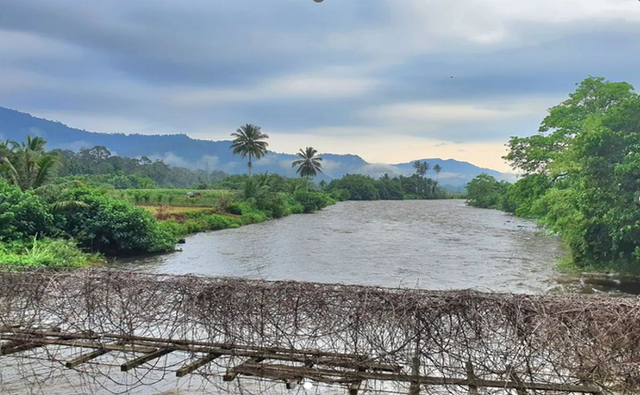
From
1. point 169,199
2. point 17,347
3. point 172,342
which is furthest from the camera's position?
point 169,199

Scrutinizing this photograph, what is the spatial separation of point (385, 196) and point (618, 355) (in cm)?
10219

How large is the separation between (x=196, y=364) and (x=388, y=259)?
58.2 ft

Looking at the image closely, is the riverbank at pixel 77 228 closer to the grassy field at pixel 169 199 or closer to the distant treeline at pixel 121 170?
the grassy field at pixel 169 199

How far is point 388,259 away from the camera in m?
21.3

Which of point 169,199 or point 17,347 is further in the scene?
point 169,199

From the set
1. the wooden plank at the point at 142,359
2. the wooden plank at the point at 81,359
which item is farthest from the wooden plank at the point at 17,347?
the wooden plank at the point at 142,359

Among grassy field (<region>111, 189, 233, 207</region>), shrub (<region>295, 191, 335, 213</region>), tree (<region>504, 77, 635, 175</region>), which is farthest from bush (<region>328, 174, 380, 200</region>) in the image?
tree (<region>504, 77, 635, 175</region>)

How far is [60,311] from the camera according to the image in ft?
15.3

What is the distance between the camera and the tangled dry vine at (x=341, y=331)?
3.52 meters

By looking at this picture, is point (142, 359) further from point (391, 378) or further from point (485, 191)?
point (485, 191)

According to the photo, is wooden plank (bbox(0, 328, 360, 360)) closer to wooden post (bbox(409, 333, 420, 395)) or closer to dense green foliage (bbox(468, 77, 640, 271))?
wooden post (bbox(409, 333, 420, 395))

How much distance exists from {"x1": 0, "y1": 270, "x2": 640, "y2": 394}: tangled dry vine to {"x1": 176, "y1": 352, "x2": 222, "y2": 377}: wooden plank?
1 centimetres

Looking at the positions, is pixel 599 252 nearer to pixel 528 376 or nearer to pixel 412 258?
pixel 412 258

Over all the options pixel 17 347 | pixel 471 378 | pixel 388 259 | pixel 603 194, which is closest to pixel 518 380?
pixel 471 378
